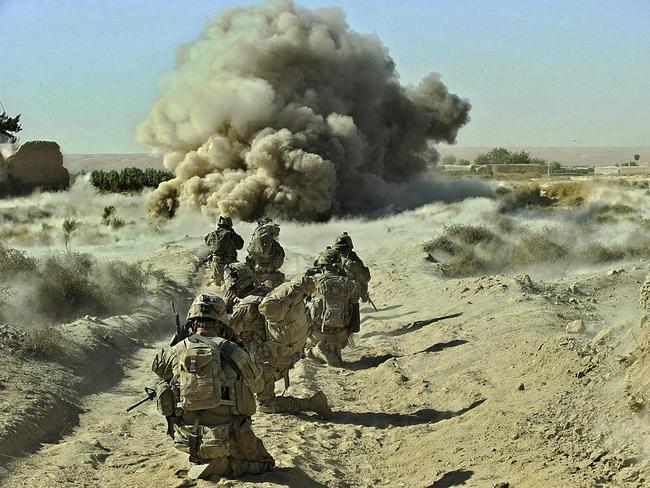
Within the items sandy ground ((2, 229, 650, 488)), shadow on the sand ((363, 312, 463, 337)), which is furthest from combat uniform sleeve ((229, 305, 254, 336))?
shadow on the sand ((363, 312, 463, 337))

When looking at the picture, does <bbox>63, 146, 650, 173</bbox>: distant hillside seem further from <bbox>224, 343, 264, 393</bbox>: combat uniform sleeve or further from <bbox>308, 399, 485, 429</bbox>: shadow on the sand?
<bbox>224, 343, 264, 393</bbox>: combat uniform sleeve

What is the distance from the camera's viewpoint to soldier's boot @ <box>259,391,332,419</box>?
972 centimetres

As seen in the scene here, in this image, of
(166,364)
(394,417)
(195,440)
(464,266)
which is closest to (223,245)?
(464,266)

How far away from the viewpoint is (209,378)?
6461mm

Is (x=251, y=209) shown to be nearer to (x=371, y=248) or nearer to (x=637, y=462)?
(x=371, y=248)

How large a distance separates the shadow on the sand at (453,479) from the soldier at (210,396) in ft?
4.75

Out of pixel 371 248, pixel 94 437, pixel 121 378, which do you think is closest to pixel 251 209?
pixel 371 248

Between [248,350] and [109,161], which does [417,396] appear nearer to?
[248,350]

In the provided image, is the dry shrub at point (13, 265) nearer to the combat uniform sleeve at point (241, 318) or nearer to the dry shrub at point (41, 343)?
the dry shrub at point (41, 343)

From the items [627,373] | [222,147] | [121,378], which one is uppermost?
[222,147]

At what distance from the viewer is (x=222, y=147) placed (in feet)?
116

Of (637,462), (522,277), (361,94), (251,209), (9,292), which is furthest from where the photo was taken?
(361,94)

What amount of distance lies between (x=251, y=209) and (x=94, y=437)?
24.3 meters

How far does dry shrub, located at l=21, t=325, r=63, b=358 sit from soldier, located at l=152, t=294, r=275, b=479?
5145 mm
